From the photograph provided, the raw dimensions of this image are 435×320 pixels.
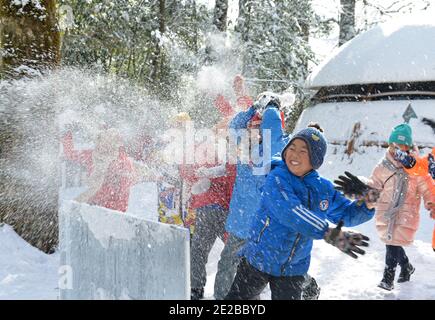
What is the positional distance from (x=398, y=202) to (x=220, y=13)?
1083 cm

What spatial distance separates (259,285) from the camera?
113 inches

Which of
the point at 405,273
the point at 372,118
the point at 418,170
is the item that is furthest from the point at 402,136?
the point at 372,118

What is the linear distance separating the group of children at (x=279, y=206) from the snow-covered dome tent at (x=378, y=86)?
4.35 metres

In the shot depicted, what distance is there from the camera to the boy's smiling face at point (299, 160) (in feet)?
9.32

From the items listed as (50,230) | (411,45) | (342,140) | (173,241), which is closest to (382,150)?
(342,140)

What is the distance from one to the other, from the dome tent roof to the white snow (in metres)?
0.45

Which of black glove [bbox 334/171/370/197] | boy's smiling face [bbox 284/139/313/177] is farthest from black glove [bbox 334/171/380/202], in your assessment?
boy's smiling face [bbox 284/139/313/177]

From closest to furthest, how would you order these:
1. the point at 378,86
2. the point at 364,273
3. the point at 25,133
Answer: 1. the point at 364,273
2. the point at 25,133
3. the point at 378,86

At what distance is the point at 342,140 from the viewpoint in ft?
32.7

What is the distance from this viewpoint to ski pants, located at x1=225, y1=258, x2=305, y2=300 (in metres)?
2.82

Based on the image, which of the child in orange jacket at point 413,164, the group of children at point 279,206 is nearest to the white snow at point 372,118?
the group of children at point 279,206

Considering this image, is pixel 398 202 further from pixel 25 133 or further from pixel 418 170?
pixel 25 133
